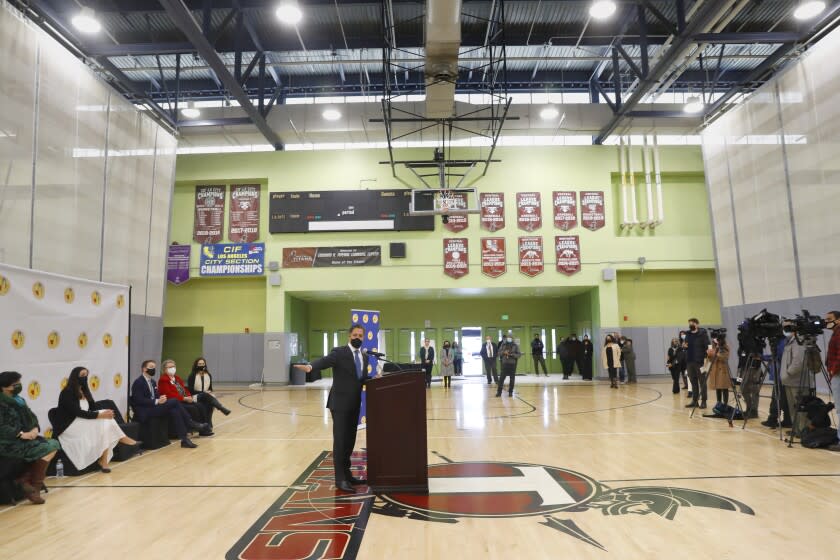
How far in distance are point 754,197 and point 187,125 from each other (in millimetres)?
16531

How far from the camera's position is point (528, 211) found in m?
18.4

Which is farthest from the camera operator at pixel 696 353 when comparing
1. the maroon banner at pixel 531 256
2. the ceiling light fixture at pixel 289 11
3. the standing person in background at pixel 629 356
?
the ceiling light fixture at pixel 289 11

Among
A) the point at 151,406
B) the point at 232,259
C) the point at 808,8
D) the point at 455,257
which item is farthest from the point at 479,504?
the point at 232,259

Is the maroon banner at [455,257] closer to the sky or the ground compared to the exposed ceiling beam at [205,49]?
closer to the ground

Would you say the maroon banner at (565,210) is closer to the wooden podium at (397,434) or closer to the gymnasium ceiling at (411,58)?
the gymnasium ceiling at (411,58)

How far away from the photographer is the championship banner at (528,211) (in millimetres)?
18328

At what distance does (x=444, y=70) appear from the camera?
11742 mm

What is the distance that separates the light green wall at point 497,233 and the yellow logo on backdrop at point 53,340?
1169 centimetres

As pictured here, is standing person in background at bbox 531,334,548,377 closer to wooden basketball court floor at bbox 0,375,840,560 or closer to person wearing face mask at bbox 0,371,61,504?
wooden basketball court floor at bbox 0,375,840,560

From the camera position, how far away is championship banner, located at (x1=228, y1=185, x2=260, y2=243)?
61.3ft

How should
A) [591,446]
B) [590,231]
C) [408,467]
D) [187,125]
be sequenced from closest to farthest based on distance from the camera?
[408,467], [591,446], [187,125], [590,231]

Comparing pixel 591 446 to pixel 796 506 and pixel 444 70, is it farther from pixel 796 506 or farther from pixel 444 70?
pixel 444 70

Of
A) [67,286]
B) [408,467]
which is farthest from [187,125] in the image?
[408,467]

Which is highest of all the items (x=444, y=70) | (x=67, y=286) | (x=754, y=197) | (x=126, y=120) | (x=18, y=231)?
(x=444, y=70)
